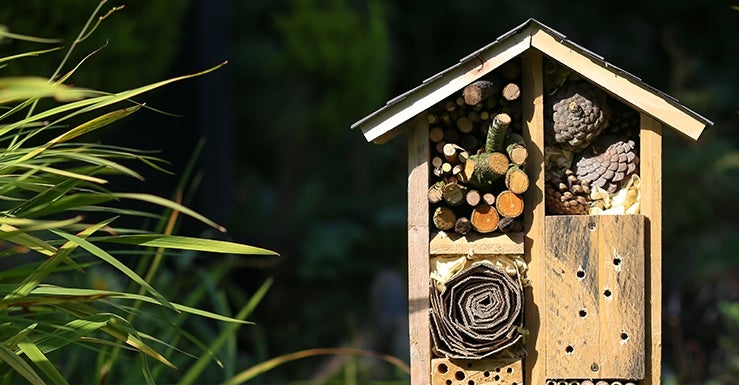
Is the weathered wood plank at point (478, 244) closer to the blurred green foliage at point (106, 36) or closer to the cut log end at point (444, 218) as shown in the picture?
the cut log end at point (444, 218)

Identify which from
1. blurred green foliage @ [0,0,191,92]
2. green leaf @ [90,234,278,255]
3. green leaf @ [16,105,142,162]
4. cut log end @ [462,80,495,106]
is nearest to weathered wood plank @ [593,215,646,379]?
cut log end @ [462,80,495,106]

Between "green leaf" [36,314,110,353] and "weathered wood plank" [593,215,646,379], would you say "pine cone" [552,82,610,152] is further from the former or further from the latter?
"green leaf" [36,314,110,353]

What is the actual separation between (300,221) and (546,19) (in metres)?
3.54

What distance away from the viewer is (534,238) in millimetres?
1894

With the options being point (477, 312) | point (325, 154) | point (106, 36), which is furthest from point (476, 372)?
point (325, 154)

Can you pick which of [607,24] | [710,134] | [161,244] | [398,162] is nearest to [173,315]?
[161,244]

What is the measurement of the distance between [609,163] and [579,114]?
128mm

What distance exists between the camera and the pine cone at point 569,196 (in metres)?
1.90

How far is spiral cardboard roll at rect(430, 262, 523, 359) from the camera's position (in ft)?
6.08

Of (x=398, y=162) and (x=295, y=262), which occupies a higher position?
(x=398, y=162)

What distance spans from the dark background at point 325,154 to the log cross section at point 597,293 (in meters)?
1.76

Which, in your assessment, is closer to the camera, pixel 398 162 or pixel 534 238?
pixel 534 238

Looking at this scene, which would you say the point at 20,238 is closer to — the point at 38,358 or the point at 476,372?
the point at 38,358

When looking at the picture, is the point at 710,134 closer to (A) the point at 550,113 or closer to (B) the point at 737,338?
(B) the point at 737,338
